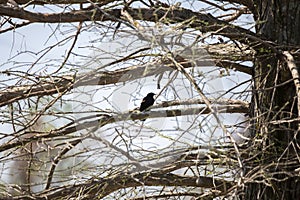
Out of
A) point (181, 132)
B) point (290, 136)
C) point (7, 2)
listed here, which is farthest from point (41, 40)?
point (290, 136)

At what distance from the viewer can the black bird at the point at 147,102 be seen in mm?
2943

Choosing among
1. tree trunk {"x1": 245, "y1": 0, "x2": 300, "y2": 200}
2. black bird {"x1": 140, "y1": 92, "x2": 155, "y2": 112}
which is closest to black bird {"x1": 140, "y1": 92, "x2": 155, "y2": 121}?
black bird {"x1": 140, "y1": 92, "x2": 155, "y2": 112}

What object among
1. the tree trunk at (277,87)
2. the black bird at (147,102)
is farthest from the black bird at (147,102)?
the tree trunk at (277,87)

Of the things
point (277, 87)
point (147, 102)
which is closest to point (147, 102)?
point (147, 102)

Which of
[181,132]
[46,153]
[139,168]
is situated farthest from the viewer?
[46,153]

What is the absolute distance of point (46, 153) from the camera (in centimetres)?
335

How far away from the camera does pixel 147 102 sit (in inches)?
117

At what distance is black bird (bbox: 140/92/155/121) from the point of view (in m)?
2.94

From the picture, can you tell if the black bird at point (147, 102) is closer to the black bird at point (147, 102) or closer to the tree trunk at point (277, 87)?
the black bird at point (147, 102)

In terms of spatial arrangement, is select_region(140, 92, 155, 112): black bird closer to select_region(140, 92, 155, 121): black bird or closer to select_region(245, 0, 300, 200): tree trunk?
select_region(140, 92, 155, 121): black bird

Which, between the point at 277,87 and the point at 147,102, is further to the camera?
the point at 277,87

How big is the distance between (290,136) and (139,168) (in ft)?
2.37

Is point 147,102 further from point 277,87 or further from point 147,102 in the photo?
point 277,87

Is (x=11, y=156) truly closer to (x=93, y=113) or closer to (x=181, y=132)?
(x=93, y=113)
